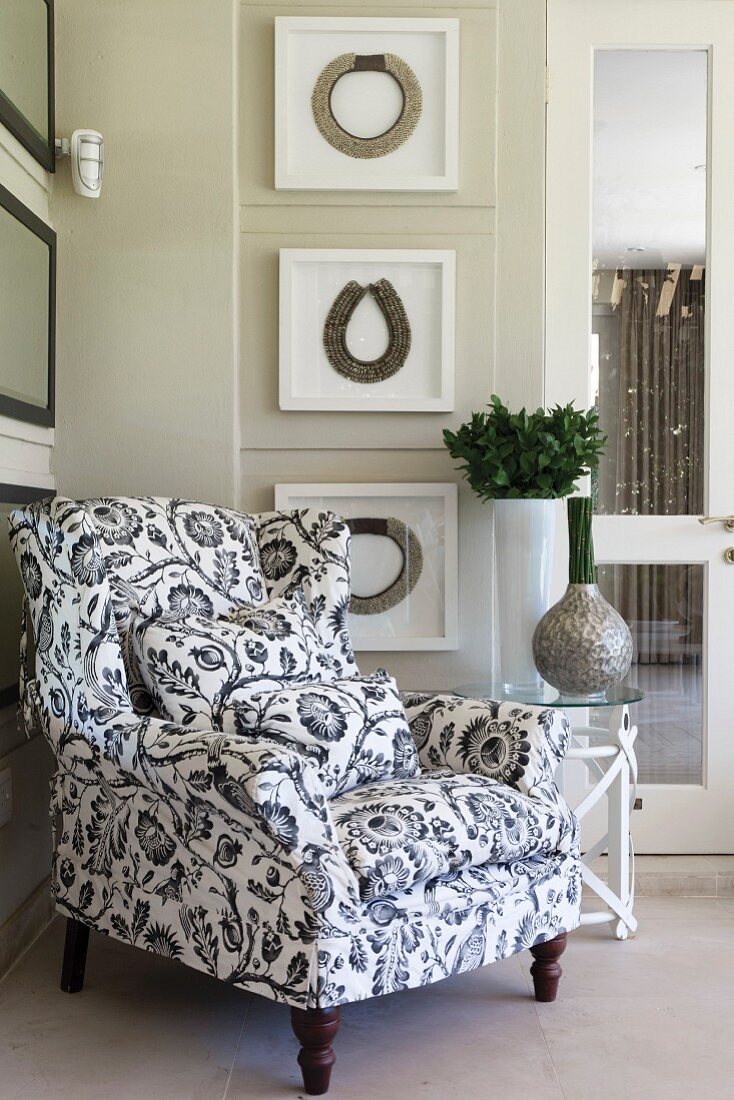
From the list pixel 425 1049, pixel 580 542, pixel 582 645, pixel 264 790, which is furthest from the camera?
pixel 580 542

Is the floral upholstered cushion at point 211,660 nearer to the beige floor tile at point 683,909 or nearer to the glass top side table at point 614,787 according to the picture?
the glass top side table at point 614,787

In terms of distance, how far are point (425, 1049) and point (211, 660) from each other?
0.85 metres

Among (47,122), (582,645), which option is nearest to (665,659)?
(582,645)

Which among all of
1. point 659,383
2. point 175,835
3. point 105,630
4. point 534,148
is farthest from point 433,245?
point 175,835

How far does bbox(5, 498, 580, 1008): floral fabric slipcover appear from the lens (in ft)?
5.89

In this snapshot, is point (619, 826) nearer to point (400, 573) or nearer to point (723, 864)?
point (723, 864)

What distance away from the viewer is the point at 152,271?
2.91 m

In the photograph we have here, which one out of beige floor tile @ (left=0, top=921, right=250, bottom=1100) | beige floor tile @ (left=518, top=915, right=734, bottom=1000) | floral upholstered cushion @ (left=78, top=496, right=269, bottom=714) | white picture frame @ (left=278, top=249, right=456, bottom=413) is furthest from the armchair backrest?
beige floor tile @ (left=518, top=915, right=734, bottom=1000)

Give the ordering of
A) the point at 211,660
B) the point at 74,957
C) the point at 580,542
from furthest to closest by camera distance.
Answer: the point at 580,542 < the point at 74,957 < the point at 211,660

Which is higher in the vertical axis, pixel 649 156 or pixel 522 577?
pixel 649 156

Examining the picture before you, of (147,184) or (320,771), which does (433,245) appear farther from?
(320,771)

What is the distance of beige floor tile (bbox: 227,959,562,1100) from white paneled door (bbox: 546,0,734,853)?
3.28ft

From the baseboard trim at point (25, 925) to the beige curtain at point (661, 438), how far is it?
1.74 m

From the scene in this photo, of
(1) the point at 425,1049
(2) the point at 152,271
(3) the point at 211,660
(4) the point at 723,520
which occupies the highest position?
(2) the point at 152,271
